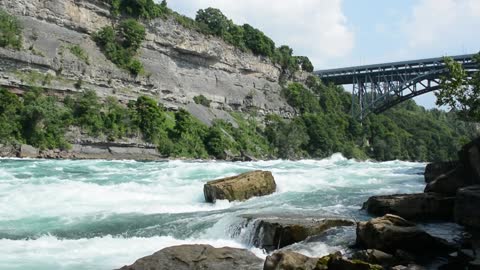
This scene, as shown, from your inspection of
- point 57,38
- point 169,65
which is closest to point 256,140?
point 169,65

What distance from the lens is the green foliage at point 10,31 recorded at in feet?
123

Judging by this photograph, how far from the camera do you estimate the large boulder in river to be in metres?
14.1

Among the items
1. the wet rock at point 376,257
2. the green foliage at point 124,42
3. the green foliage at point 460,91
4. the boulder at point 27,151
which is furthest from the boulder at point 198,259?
the green foliage at point 124,42

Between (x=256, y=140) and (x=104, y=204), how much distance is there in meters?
40.5

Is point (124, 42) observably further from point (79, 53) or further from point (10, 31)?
point (10, 31)

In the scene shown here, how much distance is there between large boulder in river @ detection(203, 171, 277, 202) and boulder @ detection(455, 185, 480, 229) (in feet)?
21.6

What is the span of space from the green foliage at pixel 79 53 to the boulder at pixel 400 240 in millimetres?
41372

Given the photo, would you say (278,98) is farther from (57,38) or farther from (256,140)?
(57,38)

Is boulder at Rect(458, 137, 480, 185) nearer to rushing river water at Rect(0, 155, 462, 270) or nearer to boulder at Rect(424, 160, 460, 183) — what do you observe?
rushing river water at Rect(0, 155, 462, 270)

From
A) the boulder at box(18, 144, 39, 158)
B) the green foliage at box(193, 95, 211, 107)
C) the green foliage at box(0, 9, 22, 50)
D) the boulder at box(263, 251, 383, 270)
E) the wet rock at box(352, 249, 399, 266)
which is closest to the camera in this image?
the boulder at box(263, 251, 383, 270)

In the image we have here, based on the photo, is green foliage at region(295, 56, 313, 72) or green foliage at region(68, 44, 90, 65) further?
green foliage at region(295, 56, 313, 72)

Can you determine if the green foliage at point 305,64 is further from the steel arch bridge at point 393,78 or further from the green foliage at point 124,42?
the green foliage at point 124,42

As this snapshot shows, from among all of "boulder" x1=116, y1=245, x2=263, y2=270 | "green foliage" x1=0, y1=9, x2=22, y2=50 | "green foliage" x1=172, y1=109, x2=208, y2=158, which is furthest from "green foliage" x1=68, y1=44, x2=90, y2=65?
"boulder" x1=116, y1=245, x2=263, y2=270

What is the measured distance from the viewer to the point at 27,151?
33.2m
